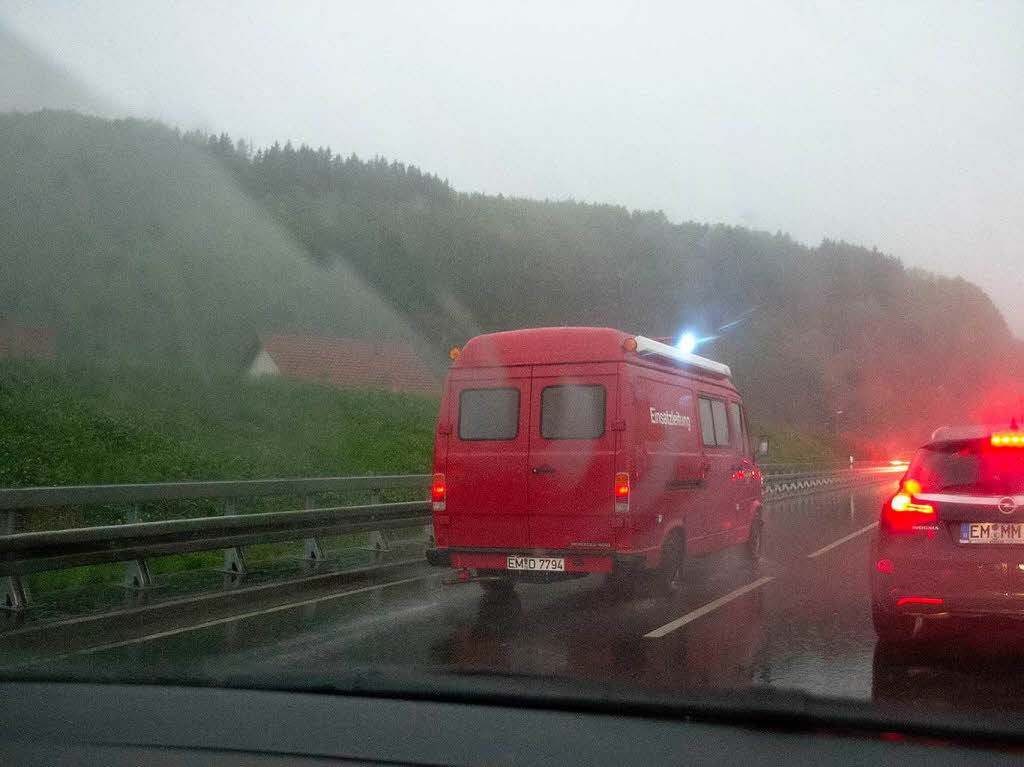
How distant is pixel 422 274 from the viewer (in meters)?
69.0

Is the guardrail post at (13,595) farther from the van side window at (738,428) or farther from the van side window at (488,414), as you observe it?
the van side window at (738,428)

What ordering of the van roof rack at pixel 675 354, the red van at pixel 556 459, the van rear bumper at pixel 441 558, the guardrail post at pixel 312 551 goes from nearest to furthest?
the red van at pixel 556 459 < the van rear bumper at pixel 441 558 < the van roof rack at pixel 675 354 < the guardrail post at pixel 312 551

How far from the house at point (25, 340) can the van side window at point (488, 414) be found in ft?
98.7

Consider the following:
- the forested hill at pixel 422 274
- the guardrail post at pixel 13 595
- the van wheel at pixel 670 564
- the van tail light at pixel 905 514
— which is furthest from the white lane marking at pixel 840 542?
the forested hill at pixel 422 274

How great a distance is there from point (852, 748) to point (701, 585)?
888 cm

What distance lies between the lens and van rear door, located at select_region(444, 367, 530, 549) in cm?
977

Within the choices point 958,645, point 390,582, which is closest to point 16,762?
point 958,645

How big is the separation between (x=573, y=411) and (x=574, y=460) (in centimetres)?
45

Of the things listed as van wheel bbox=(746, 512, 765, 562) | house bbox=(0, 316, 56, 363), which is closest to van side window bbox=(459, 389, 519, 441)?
van wheel bbox=(746, 512, 765, 562)

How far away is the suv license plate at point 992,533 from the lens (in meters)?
6.96

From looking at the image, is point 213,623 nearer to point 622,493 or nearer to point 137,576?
point 137,576

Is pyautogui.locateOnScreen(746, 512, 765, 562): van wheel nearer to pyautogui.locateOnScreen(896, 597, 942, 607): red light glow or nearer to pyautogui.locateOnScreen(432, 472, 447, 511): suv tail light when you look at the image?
pyautogui.locateOnScreen(432, 472, 447, 511): suv tail light

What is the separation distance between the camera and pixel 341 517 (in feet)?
41.8

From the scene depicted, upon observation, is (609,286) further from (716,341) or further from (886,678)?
(886,678)
